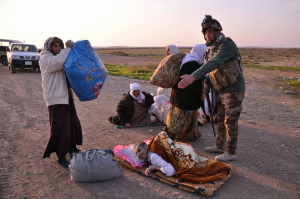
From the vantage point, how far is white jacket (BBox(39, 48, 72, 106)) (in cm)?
332

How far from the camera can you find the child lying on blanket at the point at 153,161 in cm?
326

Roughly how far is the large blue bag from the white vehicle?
12917mm

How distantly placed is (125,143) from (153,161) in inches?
53.2

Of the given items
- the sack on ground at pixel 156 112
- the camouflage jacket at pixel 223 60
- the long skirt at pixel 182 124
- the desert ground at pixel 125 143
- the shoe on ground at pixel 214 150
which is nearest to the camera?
the desert ground at pixel 125 143

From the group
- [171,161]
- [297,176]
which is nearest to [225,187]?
[171,161]

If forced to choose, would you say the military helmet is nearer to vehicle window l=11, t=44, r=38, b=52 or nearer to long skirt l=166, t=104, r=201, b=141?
long skirt l=166, t=104, r=201, b=141

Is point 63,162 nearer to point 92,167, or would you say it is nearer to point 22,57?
point 92,167

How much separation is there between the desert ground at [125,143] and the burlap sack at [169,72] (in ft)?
4.27

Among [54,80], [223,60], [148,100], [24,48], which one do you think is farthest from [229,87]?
[24,48]

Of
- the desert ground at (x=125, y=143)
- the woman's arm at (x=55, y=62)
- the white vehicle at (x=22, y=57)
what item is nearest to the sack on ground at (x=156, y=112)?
the desert ground at (x=125, y=143)

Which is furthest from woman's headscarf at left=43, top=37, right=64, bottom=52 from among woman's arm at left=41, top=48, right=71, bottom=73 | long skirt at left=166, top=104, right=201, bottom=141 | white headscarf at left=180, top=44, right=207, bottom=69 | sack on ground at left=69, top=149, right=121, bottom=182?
long skirt at left=166, top=104, right=201, bottom=141

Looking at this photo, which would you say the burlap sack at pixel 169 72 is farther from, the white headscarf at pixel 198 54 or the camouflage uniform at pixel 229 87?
the camouflage uniform at pixel 229 87

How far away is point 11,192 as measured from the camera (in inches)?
116

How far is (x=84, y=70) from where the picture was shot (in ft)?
11.1
